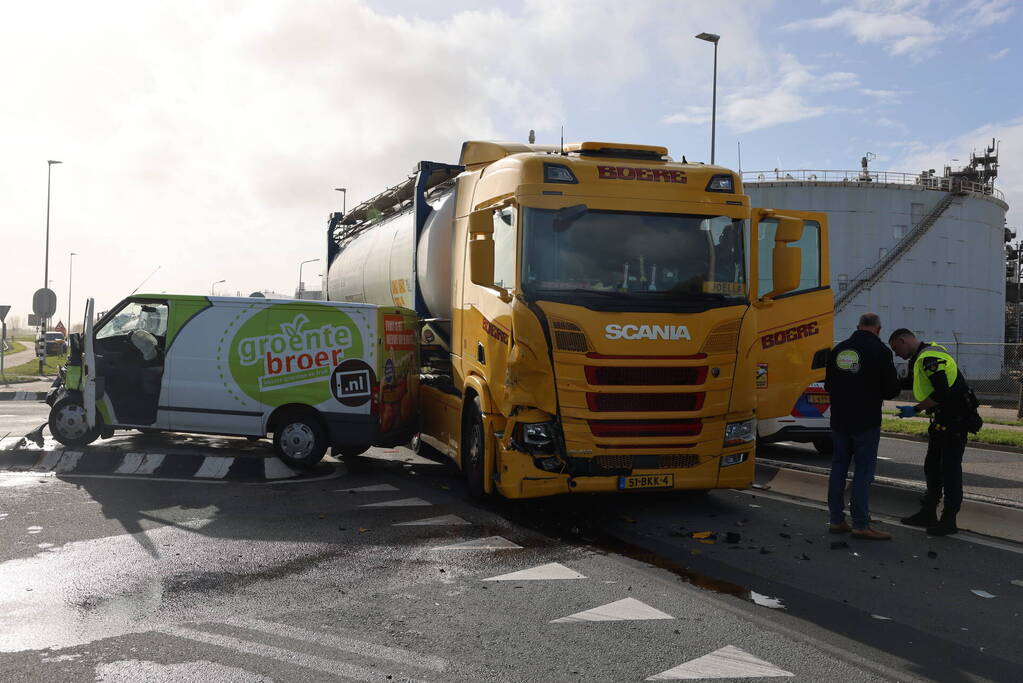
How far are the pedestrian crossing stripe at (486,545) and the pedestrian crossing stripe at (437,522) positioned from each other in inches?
27.0

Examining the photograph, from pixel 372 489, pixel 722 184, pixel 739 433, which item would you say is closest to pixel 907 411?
pixel 739 433

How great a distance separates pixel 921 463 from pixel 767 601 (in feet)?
25.0

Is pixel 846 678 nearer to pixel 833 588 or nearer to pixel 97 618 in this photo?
pixel 833 588

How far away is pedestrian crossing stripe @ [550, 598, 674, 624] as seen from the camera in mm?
5117

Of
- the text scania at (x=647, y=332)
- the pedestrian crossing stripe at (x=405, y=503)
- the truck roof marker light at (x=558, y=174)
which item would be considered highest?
the truck roof marker light at (x=558, y=174)

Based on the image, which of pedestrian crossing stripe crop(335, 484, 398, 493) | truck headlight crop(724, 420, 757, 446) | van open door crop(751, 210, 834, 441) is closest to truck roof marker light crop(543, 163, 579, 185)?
truck headlight crop(724, 420, 757, 446)

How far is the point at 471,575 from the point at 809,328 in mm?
6478

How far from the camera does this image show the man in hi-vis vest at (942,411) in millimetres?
7367

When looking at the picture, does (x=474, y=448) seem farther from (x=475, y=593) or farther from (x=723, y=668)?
(x=723, y=668)

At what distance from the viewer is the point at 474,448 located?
337 inches

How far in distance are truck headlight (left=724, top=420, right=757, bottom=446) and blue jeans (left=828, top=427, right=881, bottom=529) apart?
0.68 metres

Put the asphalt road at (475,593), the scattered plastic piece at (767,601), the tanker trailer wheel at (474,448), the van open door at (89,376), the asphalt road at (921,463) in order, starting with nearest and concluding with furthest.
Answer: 1. the asphalt road at (475,593)
2. the scattered plastic piece at (767,601)
3. the tanker trailer wheel at (474,448)
4. the asphalt road at (921,463)
5. the van open door at (89,376)

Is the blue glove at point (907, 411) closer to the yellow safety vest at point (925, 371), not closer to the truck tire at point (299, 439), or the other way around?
the yellow safety vest at point (925, 371)

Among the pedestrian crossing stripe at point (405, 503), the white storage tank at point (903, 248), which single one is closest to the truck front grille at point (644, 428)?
the pedestrian crossing stripe at point (405, 503)
